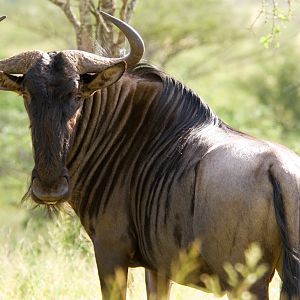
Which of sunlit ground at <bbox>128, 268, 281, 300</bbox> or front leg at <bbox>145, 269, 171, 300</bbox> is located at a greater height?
front leg at <bbox>145, 269, 171, 300</bbox>

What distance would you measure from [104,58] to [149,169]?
0.71 metres

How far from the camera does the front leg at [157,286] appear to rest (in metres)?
6.24

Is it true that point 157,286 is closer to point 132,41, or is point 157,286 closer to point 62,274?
point 62,274

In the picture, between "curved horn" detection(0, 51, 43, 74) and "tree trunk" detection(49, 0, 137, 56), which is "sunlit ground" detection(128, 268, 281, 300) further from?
"curved horn" detection(0, 51, 43, 74)

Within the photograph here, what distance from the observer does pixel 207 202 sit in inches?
206

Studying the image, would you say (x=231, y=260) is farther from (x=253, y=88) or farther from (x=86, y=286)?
(x=253, y=88)

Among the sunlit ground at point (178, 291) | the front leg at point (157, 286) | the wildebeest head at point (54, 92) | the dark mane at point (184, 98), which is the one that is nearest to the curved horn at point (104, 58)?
the wildebeest head at point (54, 92)

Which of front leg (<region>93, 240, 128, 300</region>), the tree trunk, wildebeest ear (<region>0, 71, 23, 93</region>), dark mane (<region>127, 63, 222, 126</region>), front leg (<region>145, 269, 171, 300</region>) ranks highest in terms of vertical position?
wildebeest ear (<region>0, 71, 23, 93</region>)

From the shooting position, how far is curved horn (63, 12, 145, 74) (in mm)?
5910

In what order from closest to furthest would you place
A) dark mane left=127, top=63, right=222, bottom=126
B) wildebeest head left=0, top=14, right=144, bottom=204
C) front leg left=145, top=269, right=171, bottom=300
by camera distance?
1. wildebeest head left=0, top=14, right=144, bottom=204
2. dark mane left=127, top=63, right=222, bottom=126
3. front leg left=145, top=269, right=171, bottom=300

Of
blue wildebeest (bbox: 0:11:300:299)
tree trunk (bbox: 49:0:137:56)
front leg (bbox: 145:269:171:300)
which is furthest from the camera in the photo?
tree trunk (bbox: 49:0:137:56)

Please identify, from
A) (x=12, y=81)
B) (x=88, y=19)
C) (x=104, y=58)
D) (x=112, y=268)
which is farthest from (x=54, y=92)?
(x=88, y=19)

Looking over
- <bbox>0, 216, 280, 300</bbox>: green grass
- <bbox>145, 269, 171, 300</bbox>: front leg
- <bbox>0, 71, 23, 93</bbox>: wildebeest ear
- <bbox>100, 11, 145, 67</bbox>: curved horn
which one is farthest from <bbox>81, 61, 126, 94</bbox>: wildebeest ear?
<bbox>0, 216, 280, 300</bbox>: green grass

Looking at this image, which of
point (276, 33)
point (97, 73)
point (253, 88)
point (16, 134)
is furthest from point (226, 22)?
point (97, 73)
